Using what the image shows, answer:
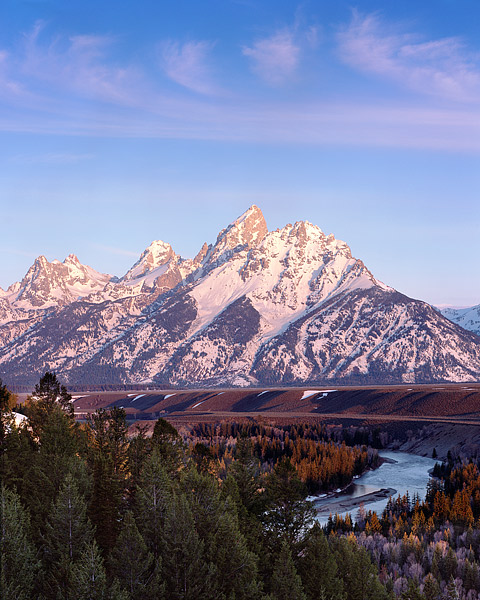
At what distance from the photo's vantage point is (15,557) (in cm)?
4131

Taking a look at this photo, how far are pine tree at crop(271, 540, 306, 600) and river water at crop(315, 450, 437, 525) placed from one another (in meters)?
76.5

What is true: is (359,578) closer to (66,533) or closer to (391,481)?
(66,533)

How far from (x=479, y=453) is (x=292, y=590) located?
145m

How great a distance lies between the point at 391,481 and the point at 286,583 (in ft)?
396

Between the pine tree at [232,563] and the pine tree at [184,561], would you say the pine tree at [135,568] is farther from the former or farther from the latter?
the pine tree at [232,563]

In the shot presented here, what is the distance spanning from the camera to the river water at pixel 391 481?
143125 mm

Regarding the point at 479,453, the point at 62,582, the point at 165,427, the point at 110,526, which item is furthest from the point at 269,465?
the point at 62,582

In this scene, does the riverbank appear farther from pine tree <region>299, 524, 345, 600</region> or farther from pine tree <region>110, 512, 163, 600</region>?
pine tree <region>110, 512, 163, 600</region>

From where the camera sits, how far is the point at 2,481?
52750 millimetres

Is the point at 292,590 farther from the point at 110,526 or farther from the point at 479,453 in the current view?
the point at 479,453

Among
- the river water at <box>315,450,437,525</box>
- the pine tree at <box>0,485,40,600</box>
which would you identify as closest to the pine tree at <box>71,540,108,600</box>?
the pine tree at <box>0,485,40,600</box>

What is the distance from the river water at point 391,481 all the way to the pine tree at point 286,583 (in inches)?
3012

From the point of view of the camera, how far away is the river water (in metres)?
143

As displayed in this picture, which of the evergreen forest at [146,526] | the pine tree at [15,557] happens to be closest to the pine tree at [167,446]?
the evergreen forest at [146,526]
